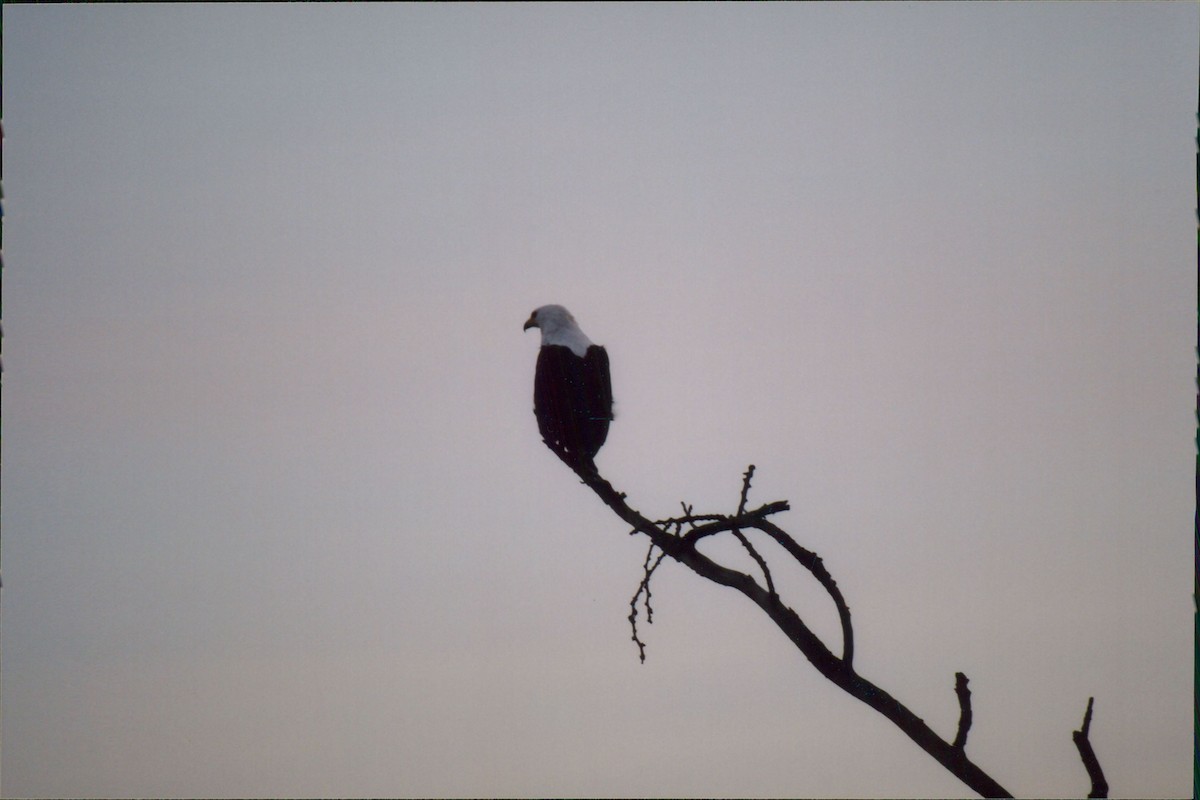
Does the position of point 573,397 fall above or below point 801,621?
above

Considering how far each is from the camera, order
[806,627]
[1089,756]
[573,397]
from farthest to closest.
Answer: [573,397] → [806,627] → [1089,756]

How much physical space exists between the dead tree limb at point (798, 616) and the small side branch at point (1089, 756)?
276mm

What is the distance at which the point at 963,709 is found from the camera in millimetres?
3084

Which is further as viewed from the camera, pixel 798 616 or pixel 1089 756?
pixel 798 616

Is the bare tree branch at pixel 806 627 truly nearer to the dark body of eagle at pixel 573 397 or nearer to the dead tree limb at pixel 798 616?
the dead tree limb at pixel 798 616

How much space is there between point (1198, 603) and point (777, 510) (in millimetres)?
1173

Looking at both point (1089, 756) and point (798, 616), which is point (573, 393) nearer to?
point (798, 616)

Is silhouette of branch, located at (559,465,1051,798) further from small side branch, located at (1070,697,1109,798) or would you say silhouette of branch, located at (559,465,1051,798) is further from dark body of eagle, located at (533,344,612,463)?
dark body of eagle, located at (533,344,612,463)

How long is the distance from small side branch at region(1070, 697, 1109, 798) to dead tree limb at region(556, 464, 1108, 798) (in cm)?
28

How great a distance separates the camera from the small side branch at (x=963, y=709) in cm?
304

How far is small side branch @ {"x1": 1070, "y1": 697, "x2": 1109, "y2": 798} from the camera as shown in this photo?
→ 291 cm

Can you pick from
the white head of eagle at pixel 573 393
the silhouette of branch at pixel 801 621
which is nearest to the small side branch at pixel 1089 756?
the silhouette of branch at pixel 801 621

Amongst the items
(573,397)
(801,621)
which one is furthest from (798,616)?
(573,397)

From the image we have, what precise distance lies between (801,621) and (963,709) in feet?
1.74
